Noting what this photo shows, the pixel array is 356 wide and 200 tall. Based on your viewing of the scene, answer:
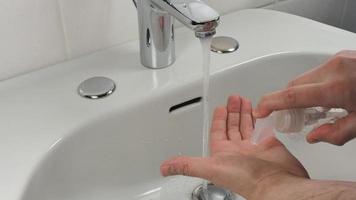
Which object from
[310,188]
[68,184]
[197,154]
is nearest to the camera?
[310,188]

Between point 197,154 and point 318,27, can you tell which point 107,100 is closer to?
point 197,154

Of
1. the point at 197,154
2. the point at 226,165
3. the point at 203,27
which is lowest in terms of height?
the point at 197,154

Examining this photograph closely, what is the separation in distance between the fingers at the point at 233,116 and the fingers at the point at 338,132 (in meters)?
0.11

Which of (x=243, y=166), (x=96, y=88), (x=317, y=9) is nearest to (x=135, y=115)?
(x=96, y=88)

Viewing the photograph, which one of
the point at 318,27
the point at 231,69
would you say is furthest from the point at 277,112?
the point at 318,27

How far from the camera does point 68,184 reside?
1.63 feet

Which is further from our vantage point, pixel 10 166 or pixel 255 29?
pixel 255 29

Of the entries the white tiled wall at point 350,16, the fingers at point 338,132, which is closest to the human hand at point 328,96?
the fingers at point 338,132

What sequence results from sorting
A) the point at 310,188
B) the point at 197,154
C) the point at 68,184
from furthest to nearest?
1. the point at 197,154
2. the point at 68,184
3. the point at 310,188

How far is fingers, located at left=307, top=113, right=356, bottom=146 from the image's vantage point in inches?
15.9

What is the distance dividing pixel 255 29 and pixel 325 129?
0.91 ft

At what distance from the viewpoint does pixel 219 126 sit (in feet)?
1.65

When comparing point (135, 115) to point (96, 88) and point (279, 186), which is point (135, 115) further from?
point (279, 186)

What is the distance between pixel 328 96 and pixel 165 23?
8.6 inches
